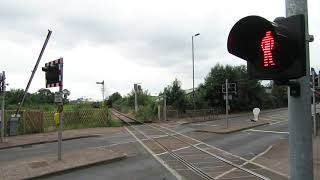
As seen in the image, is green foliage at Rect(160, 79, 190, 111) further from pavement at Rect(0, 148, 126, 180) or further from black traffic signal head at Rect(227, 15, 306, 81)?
black traffic signal head at Rect(227, 15, 306, 81)

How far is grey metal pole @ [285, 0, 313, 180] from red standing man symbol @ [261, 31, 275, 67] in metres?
0.30

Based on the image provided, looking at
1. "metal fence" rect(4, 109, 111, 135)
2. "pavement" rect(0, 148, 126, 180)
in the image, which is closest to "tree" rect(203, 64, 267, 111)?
"metal fence" rect(4, 109, 111, 135)

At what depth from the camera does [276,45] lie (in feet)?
10.8

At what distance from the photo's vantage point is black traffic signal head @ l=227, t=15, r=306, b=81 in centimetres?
330

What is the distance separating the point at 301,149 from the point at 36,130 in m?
28.5

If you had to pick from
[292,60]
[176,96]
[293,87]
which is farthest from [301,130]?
[176,96]

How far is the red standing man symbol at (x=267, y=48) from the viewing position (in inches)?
131

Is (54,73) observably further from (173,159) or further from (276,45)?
(276,45)

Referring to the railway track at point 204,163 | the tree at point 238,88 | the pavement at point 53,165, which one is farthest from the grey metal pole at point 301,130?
the tree at point 238,88

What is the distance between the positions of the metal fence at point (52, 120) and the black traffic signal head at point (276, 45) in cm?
2609

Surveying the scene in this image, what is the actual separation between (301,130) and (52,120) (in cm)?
3186

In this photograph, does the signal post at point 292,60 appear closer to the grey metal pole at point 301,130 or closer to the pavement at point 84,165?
the grey metal pole at point 301,130

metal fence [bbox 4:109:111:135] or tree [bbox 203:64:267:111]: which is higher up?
tree [bbox 203:64:267:111]

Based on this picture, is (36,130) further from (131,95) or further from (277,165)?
(131,95)
